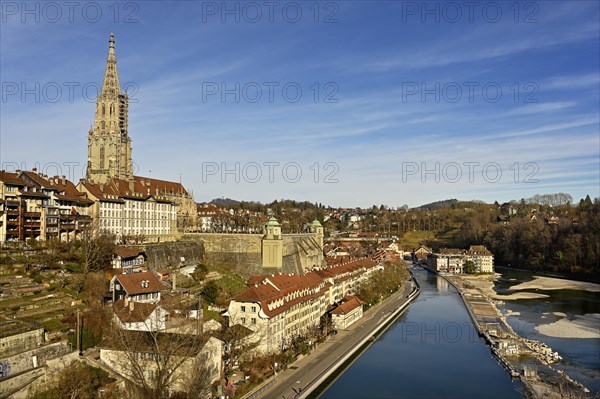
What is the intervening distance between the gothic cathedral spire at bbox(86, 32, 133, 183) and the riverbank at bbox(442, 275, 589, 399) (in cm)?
3684

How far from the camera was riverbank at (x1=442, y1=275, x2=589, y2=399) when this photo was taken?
25938 millimetres

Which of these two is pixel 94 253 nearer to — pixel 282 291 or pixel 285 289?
pixel 282 291

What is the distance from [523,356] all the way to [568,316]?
53.5 feet

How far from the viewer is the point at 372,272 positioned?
2352 inches

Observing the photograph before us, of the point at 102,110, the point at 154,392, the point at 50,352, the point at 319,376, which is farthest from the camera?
the point at 102,110

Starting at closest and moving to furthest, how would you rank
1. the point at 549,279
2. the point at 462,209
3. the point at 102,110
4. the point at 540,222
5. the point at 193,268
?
the point at 193,268 < the point at 102,110 < the point at 549,279 < the point at 540,222 < the point at 462,209

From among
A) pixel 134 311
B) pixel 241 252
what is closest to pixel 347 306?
pixel 241 252

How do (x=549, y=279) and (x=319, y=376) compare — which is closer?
(x=319, y=376)

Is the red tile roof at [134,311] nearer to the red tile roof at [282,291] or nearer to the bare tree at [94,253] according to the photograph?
the red tile roof at [282,291]

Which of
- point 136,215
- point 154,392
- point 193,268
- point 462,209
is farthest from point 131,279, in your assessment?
point 462,209

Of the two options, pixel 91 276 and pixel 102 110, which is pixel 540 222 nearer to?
pixel 102 110

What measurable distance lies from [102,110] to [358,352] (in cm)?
3752

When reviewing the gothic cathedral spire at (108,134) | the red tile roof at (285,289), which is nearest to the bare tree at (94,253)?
the red tile roof at (285,289)

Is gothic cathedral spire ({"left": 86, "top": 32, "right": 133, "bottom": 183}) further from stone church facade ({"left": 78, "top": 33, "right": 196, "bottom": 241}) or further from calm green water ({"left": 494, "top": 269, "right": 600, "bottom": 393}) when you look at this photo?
calm green water ({"left": 494, "top": 269, "right": 600, "bottom": 393})
